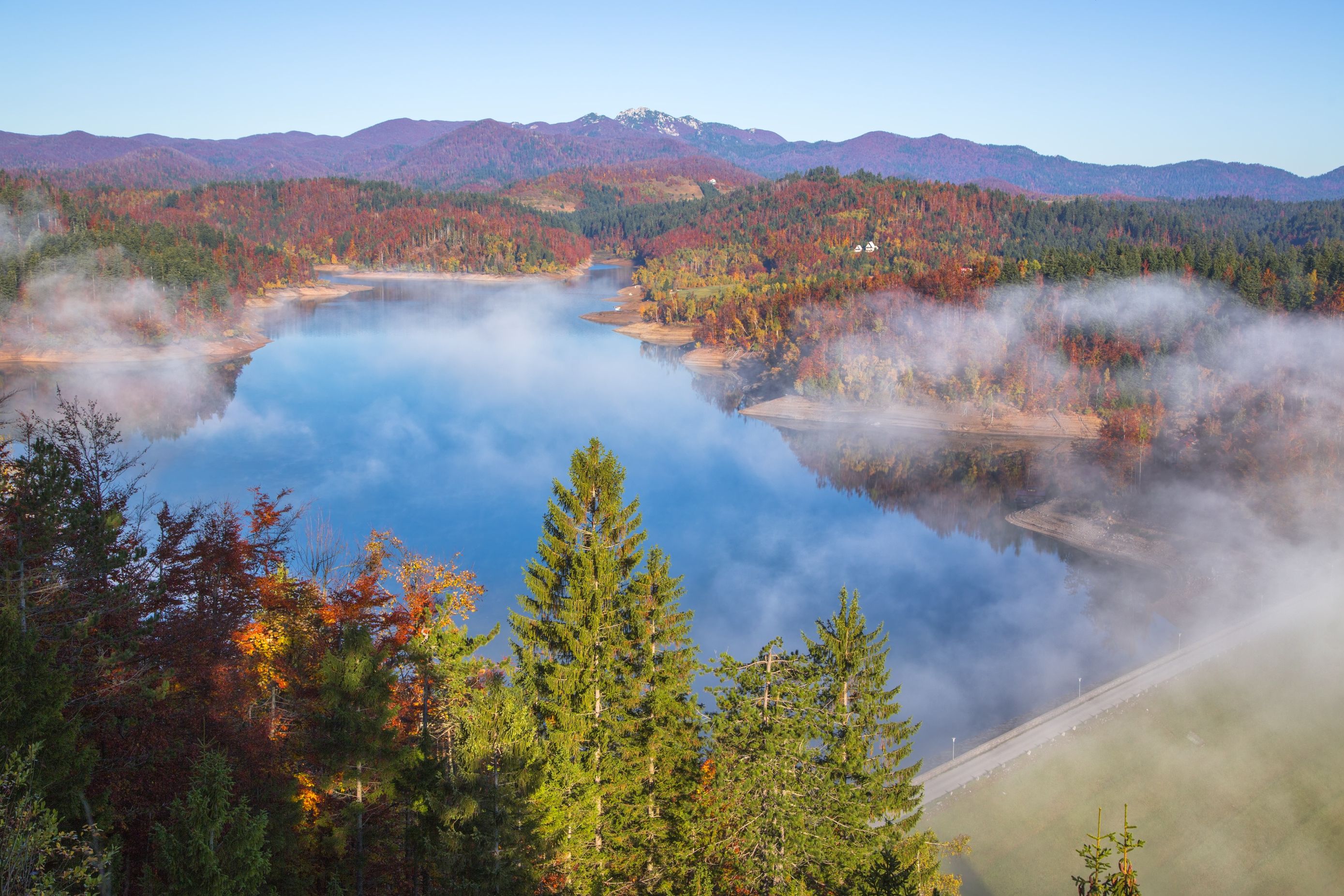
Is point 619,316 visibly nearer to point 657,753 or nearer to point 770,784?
point 657,753

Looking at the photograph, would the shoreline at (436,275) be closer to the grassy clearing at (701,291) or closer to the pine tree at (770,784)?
the grassy clearing at (701,291)

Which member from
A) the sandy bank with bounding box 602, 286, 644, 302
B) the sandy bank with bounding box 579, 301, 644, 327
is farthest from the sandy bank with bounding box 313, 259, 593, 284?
the sandy bank with bounding box 579, 301, 644, 327

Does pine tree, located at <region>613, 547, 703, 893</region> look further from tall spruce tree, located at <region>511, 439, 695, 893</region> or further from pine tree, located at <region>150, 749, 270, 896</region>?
pine tree, located at <region>150, 749, 270, 896</region>

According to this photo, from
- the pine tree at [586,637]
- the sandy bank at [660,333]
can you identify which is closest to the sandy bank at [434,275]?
the sandy bank at [660,333]

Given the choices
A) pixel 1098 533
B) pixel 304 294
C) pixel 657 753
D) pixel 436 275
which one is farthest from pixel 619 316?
pixel 657 753

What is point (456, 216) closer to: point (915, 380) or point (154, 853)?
point (915, 380)

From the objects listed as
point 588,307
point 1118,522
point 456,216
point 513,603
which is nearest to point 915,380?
point 1118,522
